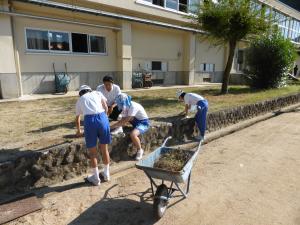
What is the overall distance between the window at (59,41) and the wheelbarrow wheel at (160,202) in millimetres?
11033

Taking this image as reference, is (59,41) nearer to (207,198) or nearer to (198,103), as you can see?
(198,103)

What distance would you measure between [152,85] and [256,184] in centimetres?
1293

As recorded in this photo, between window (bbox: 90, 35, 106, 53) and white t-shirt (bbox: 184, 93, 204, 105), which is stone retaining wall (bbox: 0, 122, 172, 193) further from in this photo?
window (bbox: 90, 35, 106, 53)

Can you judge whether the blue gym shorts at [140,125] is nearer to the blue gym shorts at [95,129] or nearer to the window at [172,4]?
the blue gym shorts at [95,129]

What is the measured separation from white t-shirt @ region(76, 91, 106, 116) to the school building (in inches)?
322

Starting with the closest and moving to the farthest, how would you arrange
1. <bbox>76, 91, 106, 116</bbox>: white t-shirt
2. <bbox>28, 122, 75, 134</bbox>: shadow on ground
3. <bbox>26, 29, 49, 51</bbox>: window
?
<bbox>76, 91, 106, 116</bbox>: white t-shirt
<bbox>28, 122, 75, 134</bbox>: shadow on ground
<bbox>26, 29, 49, 51</bbox>: window

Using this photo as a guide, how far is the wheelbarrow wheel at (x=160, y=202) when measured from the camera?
10.8 ft

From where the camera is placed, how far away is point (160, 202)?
3328mm

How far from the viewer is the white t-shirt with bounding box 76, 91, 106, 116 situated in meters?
3.93

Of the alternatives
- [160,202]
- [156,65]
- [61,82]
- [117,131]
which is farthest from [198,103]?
[156,65]

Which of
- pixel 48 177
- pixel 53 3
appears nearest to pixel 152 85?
pixel 53 3

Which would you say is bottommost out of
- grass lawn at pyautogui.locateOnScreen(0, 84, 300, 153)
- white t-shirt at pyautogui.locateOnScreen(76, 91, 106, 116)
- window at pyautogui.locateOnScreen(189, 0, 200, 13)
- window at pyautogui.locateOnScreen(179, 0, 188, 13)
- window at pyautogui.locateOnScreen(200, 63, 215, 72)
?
grass lawn at pyautogui.locateOnScreen(0, 84, 300, 153)

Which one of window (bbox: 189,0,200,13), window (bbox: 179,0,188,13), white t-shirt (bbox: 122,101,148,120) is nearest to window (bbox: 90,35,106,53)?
window (bbox: 189,0,200,13)

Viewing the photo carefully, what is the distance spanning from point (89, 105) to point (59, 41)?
32.7 ft
